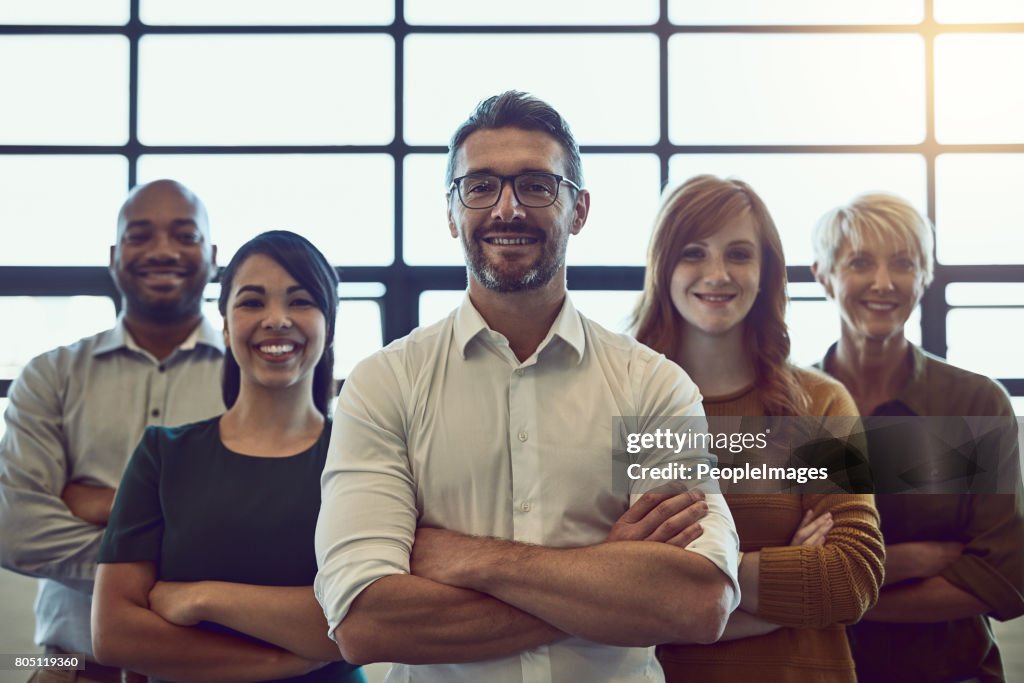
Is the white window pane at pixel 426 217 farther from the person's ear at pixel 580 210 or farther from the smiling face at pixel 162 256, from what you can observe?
the person's ear at pixel 580 210

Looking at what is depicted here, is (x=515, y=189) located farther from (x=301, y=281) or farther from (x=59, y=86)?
(x=59, y=86)

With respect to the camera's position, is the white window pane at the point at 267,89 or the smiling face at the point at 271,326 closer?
the smiling face at the point at 271,326

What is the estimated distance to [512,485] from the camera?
1.67m

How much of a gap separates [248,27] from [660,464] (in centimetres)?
231

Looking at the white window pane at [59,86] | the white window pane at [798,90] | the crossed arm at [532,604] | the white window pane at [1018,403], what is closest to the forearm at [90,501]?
the crossed arm at [532,604]

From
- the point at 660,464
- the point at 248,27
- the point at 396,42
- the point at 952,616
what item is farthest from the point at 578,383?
the point at 248,27

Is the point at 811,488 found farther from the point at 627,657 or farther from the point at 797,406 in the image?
the point at 627,657

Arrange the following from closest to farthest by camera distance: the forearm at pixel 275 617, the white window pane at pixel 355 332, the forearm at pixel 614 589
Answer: the forearm at pixel 614 589 → the forearm at pixel 275 617 → the white window pane at pixel 355 332

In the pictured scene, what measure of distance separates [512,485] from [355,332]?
1456mm

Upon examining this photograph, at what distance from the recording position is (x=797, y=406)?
198 cm

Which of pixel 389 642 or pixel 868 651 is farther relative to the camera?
pixel 868 651

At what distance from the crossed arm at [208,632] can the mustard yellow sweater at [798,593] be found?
0.73 metres

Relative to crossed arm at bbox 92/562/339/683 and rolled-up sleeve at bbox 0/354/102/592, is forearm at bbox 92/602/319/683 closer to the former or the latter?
crossed arm at bbox 92/562/339/683

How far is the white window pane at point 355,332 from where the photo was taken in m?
2.98
